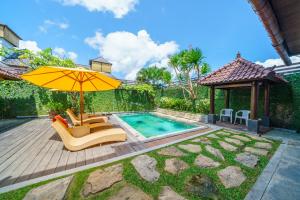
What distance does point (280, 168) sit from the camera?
3.65 m

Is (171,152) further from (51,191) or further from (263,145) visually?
(263,145)

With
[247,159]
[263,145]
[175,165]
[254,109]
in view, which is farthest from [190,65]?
[175,165]

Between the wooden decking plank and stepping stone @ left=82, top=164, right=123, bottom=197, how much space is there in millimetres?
1632

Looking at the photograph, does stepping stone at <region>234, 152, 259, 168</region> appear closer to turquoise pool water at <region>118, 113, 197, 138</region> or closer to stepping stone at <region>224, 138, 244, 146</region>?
stepping stone at <region>224, 138, 244, 146</region>

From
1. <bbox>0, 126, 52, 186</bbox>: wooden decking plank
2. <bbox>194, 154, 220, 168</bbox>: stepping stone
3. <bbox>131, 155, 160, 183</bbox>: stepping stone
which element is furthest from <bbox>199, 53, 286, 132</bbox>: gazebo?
<bbox>0, 126, 52, 186</bbox>: wooden decking plank

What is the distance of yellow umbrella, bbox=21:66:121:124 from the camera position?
4.41 m

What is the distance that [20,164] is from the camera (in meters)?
3.51

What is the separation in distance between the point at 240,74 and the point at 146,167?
23.3 ft

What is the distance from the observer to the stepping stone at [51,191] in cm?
242

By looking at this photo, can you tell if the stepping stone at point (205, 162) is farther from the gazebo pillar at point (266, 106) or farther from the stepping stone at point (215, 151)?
→ the gazebo pillar at point (266, 106)

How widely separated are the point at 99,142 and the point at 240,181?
13.8 feet

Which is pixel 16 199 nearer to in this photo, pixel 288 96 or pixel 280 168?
pixel 280 168

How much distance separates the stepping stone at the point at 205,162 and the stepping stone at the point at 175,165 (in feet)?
1.24

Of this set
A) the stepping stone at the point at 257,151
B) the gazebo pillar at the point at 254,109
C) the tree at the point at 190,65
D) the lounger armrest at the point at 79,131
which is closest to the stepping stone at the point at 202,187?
the stepping stone at the point at 257,151
